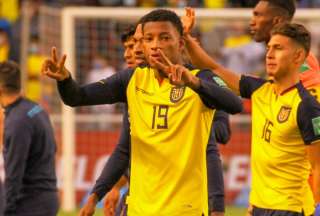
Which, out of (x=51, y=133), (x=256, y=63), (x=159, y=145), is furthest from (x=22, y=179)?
(x=256, y=63)

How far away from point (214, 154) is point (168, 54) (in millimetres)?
1496

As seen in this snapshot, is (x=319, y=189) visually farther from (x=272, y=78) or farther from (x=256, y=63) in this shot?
(x=256, y=63)

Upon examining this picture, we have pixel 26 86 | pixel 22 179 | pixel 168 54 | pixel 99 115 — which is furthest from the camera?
pixel 26 86

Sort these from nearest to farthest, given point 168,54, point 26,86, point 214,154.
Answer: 1. point 168,54
2. point 214,154
3. point 26,86

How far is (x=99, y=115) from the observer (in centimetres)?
1564

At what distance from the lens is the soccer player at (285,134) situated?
659 cm

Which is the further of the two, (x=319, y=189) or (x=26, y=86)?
(x=26, y=86)

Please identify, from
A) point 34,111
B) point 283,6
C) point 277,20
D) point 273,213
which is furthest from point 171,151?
point 34,111

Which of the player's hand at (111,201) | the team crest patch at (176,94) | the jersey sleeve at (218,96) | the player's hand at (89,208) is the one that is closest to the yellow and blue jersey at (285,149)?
the jersey sleeve at (218,96)

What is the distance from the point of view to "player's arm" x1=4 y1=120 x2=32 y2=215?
834cm

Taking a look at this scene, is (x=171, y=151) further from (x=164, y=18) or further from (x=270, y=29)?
(x=270, y=29)

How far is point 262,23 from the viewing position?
772 centimetres

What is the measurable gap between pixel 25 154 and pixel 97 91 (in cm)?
214

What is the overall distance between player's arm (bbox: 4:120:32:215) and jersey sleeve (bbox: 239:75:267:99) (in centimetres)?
208
